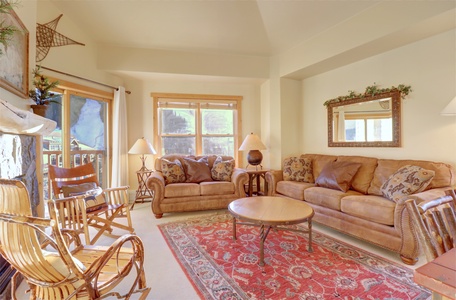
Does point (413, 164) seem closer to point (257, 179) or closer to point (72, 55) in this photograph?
point (257, 179)

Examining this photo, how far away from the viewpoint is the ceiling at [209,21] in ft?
10.9

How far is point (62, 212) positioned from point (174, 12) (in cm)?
317

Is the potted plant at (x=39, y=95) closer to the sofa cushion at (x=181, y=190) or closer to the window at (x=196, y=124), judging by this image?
the sofa cushion at (x=181, y=190)

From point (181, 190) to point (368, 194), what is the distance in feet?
8.68

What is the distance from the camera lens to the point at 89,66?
153 inches

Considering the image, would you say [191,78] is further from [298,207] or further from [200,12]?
[298,207]

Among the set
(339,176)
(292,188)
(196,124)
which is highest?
(196,124)

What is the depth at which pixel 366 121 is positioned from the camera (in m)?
3.55

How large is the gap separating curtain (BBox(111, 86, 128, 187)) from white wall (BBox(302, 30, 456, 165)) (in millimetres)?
4015

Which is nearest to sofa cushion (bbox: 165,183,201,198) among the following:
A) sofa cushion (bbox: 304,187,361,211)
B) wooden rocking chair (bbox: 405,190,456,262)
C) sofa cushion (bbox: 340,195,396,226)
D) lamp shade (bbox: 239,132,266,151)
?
lamp shade (bbox: 239,132,266,151)

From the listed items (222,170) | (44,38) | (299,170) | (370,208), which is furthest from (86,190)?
(370,208)


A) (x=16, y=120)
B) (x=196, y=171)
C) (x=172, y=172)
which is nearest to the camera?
(x=16, y=120)

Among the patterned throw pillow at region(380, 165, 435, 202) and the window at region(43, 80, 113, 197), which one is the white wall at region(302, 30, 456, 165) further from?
the window at region(43, 80, 113, 197)

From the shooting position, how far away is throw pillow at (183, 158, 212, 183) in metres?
4.00
